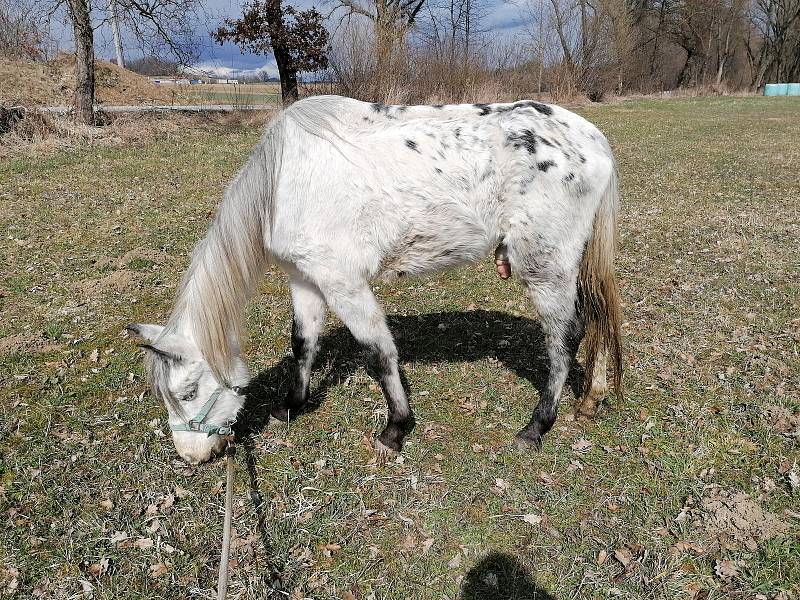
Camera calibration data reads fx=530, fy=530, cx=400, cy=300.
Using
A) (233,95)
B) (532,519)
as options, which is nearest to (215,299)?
(532,519)

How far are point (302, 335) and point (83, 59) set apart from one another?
15469 mm

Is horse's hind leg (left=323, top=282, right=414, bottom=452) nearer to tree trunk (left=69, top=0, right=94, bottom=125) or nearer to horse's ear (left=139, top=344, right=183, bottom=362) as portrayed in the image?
horse's ear (left=139, top=344, right=183, bottom=362)

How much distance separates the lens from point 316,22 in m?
20.9

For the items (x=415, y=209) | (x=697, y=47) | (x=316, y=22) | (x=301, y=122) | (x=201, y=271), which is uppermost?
(x=697, y=47)

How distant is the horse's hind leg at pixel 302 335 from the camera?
3.79 m

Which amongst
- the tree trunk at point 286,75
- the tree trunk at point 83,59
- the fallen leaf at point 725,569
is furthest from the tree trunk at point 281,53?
the fallen leaf at point 725,569

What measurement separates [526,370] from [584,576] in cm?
209

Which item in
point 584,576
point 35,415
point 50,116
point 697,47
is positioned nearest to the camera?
point 584,576

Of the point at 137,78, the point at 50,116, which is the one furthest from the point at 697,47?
the point at 50,116

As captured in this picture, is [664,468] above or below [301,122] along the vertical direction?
below

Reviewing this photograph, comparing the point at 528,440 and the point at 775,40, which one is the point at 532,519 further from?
the point at 775,40

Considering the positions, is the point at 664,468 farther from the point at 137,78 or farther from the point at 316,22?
the point at 137,78

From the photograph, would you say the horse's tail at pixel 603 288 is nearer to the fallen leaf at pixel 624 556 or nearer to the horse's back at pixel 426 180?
the horse's back at pixel 426 180

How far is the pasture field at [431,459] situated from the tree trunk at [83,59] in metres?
10.5
